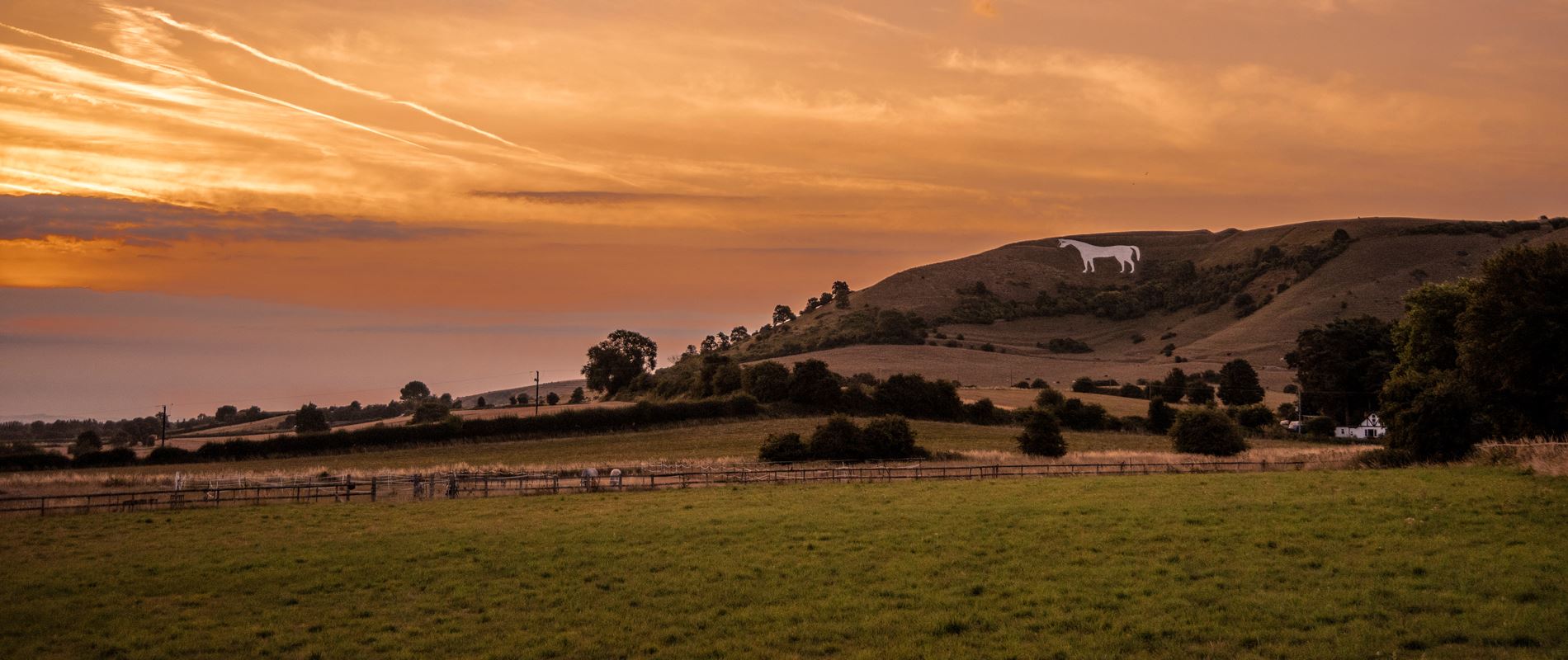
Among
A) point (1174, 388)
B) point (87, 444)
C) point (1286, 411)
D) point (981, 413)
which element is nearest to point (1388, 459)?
point (981, 413)

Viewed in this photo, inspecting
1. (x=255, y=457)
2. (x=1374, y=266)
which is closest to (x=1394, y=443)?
(x=255, y=457)

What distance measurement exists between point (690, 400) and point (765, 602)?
262ft

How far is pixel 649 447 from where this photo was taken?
247ft

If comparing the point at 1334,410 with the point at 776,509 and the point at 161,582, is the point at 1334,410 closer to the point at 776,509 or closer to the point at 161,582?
the point at 776,509

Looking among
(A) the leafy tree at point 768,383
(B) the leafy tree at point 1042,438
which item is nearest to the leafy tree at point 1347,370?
(B) the leafy tree at point 1042,438

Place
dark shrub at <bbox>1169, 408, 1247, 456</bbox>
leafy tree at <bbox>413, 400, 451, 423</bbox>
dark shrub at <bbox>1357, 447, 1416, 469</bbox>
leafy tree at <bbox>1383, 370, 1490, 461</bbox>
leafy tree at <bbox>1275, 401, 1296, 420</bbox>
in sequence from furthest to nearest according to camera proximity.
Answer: leafy tree at <bbox>413, 400, 451, 423</bbox>, leafy tree at <bbox>1275, 401, 1296, 420</bbox>, dark shrub at <bbox>1169, 408, 1247, 456</bbox>, dark shrub at <bbox>1357, 447, 1416, 469</bbox>, leafy tree at <bbox>1383, 370, 1490, 461</bbox>

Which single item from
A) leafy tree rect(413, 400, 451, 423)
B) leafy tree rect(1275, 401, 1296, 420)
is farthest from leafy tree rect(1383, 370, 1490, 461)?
leafy tree rect(413, 400, 451, 423)

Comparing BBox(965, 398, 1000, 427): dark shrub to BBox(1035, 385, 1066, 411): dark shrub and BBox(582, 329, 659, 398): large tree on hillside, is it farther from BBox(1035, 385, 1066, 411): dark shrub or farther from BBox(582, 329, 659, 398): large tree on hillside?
BBox(582, 329, 659, 398): large tree on hillside

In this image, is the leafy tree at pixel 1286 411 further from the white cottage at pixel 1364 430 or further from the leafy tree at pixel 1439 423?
the leafy tree at pixel 1439 423

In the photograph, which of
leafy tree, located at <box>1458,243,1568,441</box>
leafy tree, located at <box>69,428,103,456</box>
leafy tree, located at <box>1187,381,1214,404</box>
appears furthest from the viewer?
leafy tree, located at <box>1187,381,1214,404</box>

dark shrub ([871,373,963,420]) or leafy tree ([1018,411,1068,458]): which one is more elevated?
dark shrub ([871,373,963,420])

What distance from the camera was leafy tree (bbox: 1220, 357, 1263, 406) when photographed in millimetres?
106438

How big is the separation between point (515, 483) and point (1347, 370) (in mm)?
79840

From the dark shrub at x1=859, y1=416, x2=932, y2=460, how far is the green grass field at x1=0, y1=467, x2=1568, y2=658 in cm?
3285
